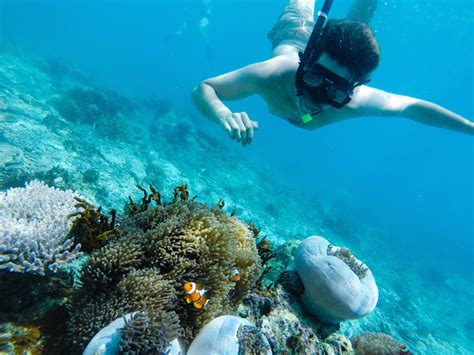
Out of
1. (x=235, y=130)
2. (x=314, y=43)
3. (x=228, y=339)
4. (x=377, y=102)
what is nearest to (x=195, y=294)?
Answer: (x=228, y=339)

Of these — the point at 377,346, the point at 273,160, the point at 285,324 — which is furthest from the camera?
the point at 273,160

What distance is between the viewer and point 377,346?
3646mm

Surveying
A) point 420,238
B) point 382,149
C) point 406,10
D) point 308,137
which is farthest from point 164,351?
point 382,149

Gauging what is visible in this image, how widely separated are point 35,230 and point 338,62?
3.89 m

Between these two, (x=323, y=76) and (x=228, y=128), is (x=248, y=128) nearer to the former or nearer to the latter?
(x=228, y=128)

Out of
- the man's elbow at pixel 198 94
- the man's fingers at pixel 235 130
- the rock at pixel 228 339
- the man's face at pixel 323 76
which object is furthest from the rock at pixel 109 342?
the man's face at pixel 323 76

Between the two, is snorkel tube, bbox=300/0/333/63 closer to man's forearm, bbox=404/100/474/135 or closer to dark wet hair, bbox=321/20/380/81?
dark wet hair, bbox=321/20/380/81

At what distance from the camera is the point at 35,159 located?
8.38 metres

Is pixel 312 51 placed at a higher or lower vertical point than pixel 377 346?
higher

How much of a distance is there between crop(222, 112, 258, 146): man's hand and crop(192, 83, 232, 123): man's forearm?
280 mm

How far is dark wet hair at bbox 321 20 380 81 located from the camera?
11.1 ft

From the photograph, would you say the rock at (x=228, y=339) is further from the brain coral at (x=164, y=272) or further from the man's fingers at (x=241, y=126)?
the man's fingers at (x=241, y=126)

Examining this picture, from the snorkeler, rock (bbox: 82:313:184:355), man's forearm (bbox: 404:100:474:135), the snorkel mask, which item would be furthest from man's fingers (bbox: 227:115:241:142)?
man's forearm (bbox: 404:100:474:135)

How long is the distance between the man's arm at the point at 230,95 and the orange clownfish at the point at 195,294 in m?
1.35
